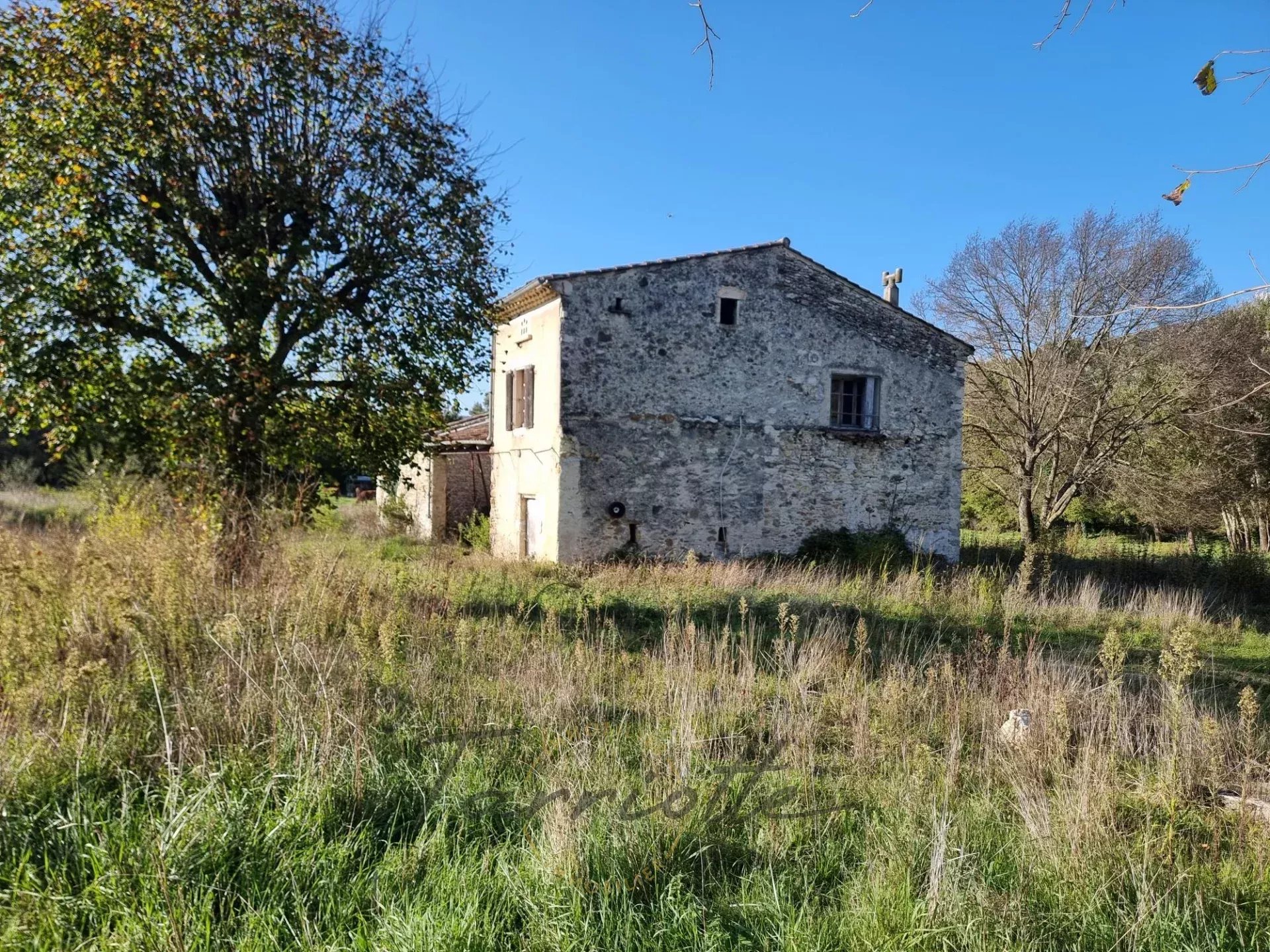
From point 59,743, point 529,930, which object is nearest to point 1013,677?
point 529,930

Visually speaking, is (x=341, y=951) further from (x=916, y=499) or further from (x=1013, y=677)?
(x=916, y=499)

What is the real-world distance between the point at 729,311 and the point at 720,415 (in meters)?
2.06

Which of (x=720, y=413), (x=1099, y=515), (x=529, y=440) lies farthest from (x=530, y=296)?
(x=1099, y=515)

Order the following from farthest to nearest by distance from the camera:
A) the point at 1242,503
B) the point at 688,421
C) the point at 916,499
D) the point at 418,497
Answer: the point at 1242,503 < the point at 418,497 < the point at 916,499 < the point at 688,421

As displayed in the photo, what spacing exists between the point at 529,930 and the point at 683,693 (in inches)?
79.1

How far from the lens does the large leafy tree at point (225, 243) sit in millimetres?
6879

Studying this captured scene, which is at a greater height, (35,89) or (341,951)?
(35,89)

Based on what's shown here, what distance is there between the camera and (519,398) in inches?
643

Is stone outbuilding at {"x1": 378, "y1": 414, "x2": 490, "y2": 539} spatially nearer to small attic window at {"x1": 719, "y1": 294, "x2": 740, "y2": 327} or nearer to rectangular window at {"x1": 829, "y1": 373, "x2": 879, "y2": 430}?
small attic window at {"x1": 719, "y1": 294, "x2": 740, "y2": 327}

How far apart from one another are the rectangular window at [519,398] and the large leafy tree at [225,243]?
20.7 ft

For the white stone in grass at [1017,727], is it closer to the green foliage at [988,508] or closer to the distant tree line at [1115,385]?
the distant tree line at [1115,385]

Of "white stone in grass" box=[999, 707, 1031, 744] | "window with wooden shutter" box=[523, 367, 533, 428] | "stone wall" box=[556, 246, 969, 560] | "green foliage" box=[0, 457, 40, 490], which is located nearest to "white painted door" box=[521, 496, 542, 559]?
"stone wall" box=[556, 246, 969, 560]

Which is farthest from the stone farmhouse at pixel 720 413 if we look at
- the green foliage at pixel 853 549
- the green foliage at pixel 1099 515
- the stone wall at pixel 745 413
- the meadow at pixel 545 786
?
the green foliage at pixel 1099 515

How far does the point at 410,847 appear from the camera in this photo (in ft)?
10.3
